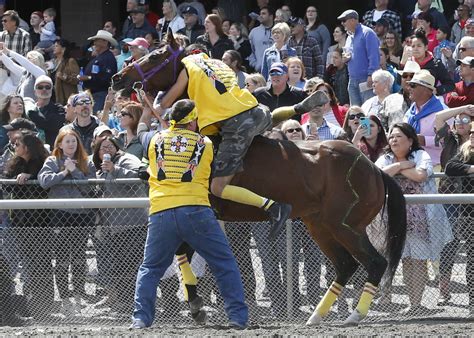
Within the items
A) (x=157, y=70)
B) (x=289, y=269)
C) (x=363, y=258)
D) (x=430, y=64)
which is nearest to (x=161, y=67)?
(x=157, y=70)

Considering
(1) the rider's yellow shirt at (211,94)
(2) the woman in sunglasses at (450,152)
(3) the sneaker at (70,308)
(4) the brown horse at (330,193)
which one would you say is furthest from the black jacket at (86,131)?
(2) the woman in sunglasses at (450,152)

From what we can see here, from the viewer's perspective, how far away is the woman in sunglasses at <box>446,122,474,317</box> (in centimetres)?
1012

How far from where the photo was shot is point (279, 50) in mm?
15625

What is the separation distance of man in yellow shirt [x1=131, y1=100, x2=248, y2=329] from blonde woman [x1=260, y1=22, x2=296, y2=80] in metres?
6.54

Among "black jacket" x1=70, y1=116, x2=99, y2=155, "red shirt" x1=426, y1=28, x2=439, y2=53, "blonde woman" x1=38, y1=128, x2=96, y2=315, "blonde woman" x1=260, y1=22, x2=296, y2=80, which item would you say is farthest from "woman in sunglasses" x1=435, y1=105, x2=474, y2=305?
"red shirt" x1=426, y1=28, x2=439, y2=53

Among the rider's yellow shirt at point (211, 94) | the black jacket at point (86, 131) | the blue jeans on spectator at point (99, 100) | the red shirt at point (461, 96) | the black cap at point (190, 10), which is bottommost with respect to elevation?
the blue jeans on spectator at point (99, 100)

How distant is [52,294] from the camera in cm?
1031

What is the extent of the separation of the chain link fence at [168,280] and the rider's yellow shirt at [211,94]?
113 centimetres

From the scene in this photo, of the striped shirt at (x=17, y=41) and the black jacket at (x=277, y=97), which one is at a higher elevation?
the black jacket at (x=277, y=97)

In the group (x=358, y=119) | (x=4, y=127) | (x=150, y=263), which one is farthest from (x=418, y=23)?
(x=150, y=263)

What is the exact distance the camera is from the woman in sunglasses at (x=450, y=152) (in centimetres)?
1018

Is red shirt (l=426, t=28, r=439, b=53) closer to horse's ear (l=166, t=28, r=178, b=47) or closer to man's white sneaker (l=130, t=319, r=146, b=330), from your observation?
horse's ear (l=166, t=28, r=178, b=47)

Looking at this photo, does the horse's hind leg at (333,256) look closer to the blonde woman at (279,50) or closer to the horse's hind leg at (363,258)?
the horse's hind leg at (363,258)

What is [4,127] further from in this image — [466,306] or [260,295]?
[466,306]
